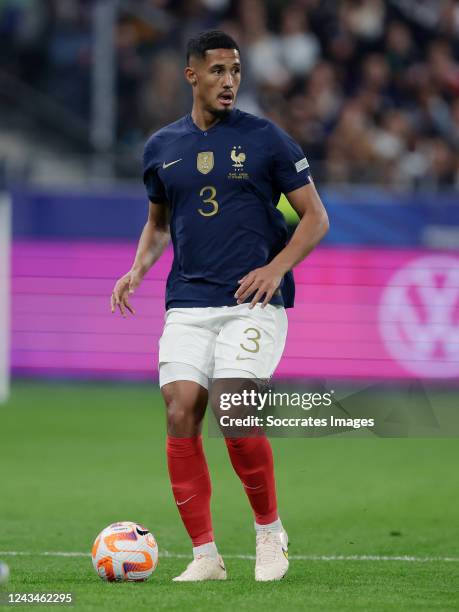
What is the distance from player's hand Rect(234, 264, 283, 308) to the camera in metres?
5.78

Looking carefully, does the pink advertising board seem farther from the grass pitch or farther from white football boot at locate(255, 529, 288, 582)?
white football boot at locate(255, 529, 288, 582)

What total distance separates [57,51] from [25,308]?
375cm

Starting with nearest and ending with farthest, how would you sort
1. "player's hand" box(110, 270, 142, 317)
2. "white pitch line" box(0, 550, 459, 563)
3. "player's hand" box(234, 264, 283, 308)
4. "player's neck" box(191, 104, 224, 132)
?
1. "player's hand" box(234, 264, 283, 308)
2. "player's neck" box(191, 104, 224, 132)
3. "player's hand" box(110, 270, 142, 317)
4. "white pitch line" box(0, 550, 459, 563)

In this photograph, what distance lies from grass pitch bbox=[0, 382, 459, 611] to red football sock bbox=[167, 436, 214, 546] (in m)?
0.27

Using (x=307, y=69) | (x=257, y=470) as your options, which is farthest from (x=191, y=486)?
(x=307, y=69)

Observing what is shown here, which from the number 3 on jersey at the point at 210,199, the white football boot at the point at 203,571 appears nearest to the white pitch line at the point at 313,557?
the white football boot at the point at 203,571

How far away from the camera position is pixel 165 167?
20.0 ft

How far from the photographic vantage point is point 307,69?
17.5m

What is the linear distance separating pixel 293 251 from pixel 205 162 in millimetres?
547

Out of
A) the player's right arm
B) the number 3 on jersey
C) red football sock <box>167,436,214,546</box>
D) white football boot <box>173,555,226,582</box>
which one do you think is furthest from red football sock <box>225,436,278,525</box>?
the number 3 on jersey

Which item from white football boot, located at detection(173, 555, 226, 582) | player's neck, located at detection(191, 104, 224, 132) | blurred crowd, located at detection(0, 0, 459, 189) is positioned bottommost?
white football boot, located at detection(173, 555, 226, 582)

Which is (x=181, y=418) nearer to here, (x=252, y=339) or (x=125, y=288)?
(x=252, y=339)

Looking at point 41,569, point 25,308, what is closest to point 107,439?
point 25,308

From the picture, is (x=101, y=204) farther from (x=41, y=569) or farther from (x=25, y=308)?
(x=41, y=569)
